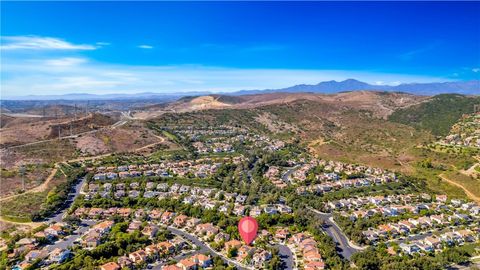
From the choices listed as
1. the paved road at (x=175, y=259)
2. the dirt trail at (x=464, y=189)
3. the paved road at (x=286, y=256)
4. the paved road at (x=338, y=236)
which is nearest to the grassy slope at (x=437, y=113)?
the dirt trail at (x=464, y=189)

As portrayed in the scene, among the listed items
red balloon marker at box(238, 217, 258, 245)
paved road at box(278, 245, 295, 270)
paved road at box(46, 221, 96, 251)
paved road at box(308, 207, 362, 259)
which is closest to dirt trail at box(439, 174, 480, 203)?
paved road at box(308, 207, 362, 259)

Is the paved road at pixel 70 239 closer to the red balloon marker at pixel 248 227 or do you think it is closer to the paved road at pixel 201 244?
the paved road at pixel 201 244

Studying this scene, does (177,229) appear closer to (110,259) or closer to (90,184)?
(110,259)

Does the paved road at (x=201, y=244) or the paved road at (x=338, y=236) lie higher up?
the paved road at (x=338, y=236)

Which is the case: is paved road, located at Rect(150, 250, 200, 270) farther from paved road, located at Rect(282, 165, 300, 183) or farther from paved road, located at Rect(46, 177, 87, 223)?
paved road, located at Rect(282, 165, 300, 183)

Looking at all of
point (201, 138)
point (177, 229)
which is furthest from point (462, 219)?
point (201, 138)

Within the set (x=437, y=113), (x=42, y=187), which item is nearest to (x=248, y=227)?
(x=42, y=187)
